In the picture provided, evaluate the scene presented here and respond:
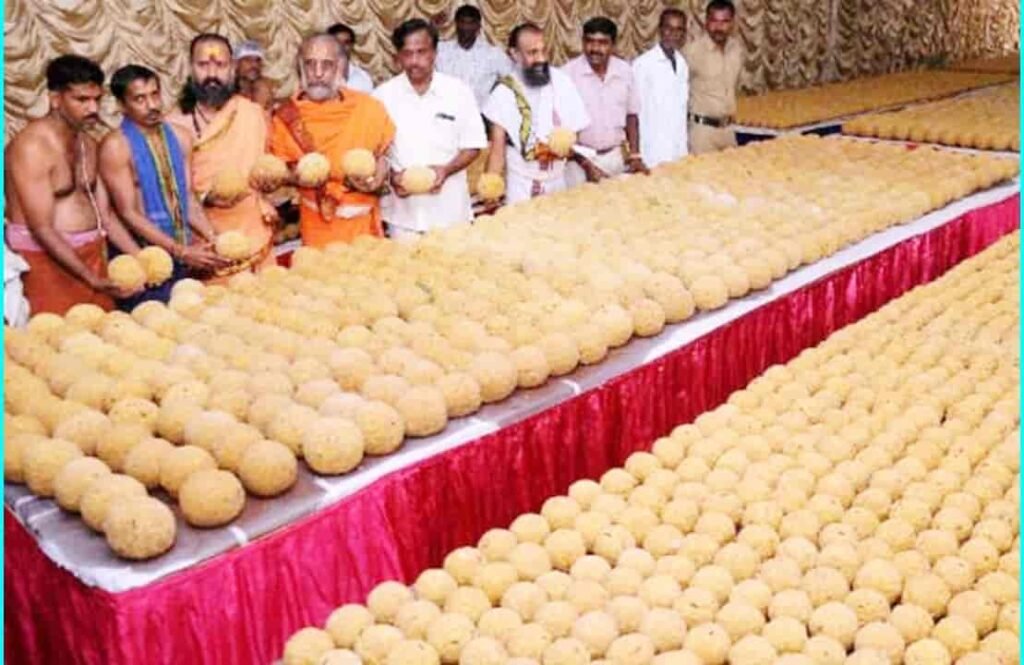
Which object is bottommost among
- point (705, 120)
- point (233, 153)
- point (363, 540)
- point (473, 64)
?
point (363, 540)

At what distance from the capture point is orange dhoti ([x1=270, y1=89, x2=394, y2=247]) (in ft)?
14.7

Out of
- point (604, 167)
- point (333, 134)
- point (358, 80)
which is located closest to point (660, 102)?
point (604, 167)

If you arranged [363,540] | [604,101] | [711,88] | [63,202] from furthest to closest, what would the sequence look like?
[711,88] < [604,101] < [63,202] < [363,540]

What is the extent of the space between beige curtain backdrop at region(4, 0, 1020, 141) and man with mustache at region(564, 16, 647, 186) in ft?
7.75

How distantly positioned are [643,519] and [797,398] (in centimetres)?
81

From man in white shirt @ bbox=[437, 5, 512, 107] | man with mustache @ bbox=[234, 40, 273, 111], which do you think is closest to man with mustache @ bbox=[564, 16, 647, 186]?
man in white shirt @ bbox=[437, 5, 512, 107]

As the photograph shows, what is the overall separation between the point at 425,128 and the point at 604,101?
1.56 meters

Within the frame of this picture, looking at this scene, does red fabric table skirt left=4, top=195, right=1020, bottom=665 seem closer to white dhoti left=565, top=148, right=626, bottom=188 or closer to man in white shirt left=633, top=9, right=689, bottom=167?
white dhoti left=565, top=148, right=626, bottom=188

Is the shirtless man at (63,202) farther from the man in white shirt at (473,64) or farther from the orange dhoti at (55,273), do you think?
the man in white shirt at (473,64)

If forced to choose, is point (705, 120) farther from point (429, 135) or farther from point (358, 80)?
point (429, 135)

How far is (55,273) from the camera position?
4.20m

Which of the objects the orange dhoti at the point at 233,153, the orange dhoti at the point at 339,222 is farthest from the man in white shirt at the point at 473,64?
the orange dhoti at the point at 233,153

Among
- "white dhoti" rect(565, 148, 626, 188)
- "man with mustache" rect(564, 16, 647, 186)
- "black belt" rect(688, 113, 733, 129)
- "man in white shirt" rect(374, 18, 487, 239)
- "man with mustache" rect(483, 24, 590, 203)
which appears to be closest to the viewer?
"man in white shirt" rect(374, 18, 487, 239)

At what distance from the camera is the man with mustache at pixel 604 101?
5898 millimetres
